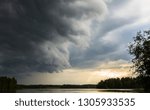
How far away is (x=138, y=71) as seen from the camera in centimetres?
2220

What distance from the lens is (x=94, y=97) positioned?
9.16 metres

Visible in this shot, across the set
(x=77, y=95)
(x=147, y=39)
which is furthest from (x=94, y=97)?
(x=147, y=39)

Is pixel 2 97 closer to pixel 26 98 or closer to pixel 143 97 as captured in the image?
pixel 26 98

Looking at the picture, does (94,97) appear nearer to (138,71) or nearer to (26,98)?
(26,98)

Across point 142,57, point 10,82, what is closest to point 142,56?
point 142,57

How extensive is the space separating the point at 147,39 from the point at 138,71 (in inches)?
107

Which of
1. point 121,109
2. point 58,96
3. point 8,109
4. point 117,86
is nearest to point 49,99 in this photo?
point 58,96

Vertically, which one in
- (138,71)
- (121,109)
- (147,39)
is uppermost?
(147,39)

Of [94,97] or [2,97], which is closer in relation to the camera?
[94,97]

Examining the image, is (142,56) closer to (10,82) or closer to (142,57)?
(142,57)

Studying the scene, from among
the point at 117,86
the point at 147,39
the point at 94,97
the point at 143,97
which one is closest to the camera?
the point at 94,97

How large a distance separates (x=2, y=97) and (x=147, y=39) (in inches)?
611

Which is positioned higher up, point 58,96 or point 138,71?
point 138,71

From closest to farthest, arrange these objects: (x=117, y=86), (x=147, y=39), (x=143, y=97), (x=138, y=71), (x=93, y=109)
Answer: (x=93, y=109) → (x=143, y=97) → (x=117, y=86) → (x=138, y=71) → (x=147, y=39)
